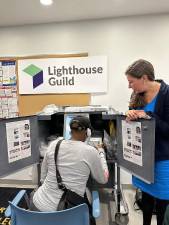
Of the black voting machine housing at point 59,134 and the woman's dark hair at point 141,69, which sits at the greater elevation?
the woman's dark hair at point 141,69

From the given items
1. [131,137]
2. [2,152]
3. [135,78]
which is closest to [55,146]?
[2,152]

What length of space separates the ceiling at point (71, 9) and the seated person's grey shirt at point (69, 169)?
172 centimetres

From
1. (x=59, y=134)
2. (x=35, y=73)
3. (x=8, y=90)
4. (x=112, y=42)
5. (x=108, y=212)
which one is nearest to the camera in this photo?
(x=59, y=134)

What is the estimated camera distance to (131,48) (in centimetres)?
324

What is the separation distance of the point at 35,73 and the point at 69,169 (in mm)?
2167

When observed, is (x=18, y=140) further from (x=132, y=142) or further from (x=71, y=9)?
(x=71, y=9)

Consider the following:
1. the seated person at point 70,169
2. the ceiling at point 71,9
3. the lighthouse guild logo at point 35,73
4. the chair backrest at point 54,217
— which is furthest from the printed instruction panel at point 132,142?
the lighthouse guild logo at point 35,73

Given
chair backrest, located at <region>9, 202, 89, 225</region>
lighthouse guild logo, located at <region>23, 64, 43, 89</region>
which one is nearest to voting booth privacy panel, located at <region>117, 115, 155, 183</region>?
chair backrest, located at <region>9, 202, 89, 225</region>

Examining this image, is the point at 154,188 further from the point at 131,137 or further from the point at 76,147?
the point at 76,147

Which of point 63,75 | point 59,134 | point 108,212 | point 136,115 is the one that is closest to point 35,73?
point 63,75

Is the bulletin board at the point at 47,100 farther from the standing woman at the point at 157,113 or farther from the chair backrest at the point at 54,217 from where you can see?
the chair backrest at the point at 54,217

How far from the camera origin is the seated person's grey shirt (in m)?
1.56

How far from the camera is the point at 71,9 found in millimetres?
2805

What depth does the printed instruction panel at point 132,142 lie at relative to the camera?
160 cm
